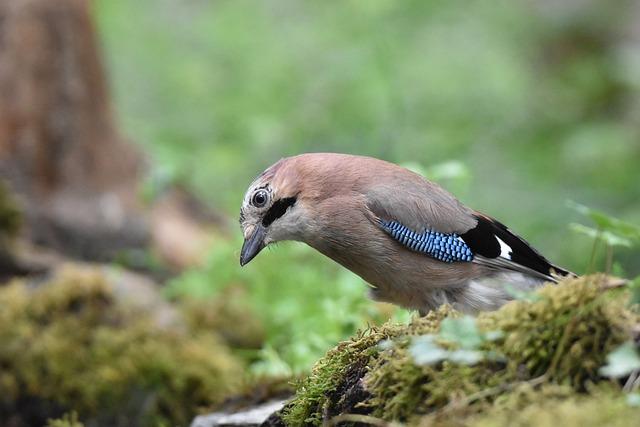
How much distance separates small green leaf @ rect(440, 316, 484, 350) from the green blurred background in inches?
166

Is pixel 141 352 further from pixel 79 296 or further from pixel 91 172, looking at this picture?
pixel 91 172

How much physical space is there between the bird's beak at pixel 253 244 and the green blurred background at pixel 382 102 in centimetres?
210

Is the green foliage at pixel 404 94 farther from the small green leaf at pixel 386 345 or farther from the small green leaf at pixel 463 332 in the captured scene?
the small green leaf at pixel 463 332

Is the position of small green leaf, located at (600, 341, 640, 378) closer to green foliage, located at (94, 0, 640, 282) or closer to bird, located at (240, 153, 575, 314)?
bird, located at (240, 153, 575, 314)

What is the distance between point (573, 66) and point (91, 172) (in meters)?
10.8

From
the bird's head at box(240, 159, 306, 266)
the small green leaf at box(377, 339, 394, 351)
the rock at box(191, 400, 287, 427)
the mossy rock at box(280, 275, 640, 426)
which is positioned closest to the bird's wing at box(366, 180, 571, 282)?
the bird's head at box(240, 159, 306, 266)

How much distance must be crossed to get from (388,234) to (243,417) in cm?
131

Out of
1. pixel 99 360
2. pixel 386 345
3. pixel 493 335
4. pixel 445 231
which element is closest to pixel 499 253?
pixel 445 231

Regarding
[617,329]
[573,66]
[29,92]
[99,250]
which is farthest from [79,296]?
[573,66]

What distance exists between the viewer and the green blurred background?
991 cm

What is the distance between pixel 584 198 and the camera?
11.0 meters

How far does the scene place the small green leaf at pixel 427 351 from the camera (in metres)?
2.83

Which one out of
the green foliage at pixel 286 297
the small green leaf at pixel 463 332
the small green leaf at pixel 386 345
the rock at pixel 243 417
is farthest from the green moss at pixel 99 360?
the small green leaf at pixel 463 332

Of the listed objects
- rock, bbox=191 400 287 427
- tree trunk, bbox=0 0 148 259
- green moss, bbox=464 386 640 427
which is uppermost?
tree trunk, bbox=0 0 148 259
